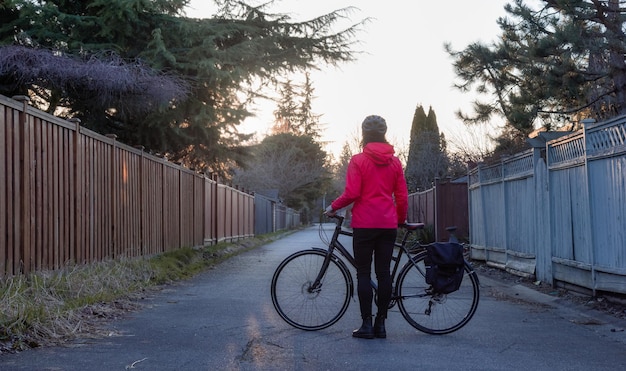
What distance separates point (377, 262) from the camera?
19.1 ft

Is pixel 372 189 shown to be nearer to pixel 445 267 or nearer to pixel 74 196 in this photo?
pixel 445 267

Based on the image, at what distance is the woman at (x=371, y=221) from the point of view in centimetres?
574

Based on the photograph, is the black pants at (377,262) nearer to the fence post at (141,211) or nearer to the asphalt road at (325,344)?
the asphalt road at (325,344)

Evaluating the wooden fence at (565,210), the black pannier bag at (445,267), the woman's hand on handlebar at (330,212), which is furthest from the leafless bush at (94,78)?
the black pannier bag at (445,267)

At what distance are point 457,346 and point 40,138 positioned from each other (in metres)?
5.01

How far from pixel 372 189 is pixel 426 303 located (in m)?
1.16

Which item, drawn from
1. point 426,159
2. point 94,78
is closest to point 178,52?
point 94,78

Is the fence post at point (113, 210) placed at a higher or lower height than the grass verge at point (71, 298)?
higher

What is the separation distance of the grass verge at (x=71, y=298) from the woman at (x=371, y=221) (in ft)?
7.39

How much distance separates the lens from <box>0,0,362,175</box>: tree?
1447 cm

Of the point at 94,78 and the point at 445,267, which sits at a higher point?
the point at 94,78

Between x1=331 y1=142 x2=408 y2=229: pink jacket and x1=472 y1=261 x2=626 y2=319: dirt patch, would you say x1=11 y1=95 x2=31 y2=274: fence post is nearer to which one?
x1=331 y1=142 x2=408 y2=229: pink jacket

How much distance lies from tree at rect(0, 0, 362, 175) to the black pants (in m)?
10.1

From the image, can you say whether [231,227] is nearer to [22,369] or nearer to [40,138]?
[40,138]
